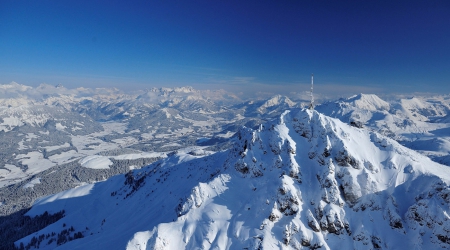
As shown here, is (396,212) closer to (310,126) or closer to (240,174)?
(310,126)

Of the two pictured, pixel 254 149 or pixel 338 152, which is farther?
pixel 254 149

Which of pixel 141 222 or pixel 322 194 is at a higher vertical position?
pixel 322 194

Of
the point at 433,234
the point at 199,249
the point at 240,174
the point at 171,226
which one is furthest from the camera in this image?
the point at 240,174

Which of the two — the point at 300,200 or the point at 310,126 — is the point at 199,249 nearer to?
the point at 300,200

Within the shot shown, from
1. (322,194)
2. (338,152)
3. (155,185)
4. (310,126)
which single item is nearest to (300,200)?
(322,194)

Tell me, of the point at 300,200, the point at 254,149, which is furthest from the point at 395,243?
the point at 254,149

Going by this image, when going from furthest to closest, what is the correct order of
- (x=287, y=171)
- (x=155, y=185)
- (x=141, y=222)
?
(x=155, y=185) < (x=141, y=222) < (x=287, y=171)

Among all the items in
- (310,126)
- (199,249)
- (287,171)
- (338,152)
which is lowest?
(199,249)
